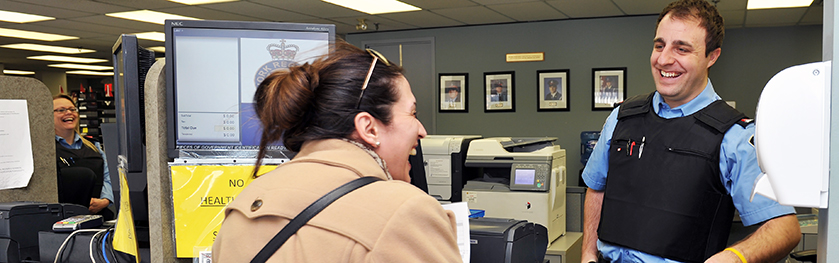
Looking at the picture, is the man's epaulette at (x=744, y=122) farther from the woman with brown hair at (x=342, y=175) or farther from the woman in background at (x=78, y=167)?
the woman in background at (x=78, y=167)

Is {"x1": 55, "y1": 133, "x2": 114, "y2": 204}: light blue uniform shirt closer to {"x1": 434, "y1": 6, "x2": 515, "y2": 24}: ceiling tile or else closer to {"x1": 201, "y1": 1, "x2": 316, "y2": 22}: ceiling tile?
{"x1": 201, "y1": 1, "x2": 316, "y2": 22}: ceiling tile

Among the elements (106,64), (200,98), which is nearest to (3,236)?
(200,98)

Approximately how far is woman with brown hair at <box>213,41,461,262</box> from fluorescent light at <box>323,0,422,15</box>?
4910 mm

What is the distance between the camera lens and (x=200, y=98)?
1.37 meters

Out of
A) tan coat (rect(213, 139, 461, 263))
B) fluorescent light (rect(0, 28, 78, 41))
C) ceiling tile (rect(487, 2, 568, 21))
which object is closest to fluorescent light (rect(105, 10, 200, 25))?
fluorescent light (rect(0, 28, 78, 41))

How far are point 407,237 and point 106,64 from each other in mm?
12826

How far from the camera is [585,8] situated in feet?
20.0

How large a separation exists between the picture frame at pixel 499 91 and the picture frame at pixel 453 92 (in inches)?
10.9

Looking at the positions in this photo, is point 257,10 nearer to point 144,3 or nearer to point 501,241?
point 144,3

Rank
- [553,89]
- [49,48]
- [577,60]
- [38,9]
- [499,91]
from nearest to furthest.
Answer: [38,9]
[577,60]
[553,89]
[499,91]
[49,48]

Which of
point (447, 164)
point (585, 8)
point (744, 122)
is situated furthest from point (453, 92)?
point (744, 122)

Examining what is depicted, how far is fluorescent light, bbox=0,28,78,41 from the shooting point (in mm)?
7519

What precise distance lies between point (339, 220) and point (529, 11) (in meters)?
→ 5.84

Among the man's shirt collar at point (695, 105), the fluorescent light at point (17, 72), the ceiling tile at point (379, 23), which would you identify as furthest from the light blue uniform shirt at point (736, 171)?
the fluorescent light at point (17, 72)
